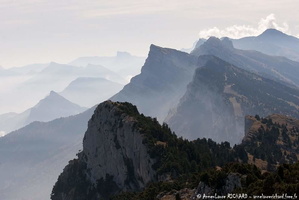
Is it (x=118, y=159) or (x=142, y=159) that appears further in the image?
(x=118, y=159)

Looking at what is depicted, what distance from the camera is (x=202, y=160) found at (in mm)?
150500

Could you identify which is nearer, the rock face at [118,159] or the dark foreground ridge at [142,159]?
the dark foreground ridge at [142,159]

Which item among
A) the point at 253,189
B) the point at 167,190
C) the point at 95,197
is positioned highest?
the point at 253,189

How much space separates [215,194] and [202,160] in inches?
2905

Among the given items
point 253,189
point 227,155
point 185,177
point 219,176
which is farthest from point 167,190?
point 227,155

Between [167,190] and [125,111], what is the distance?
84.9 m

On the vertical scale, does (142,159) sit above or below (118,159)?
above

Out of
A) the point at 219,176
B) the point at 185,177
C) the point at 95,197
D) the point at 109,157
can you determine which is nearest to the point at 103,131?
the point at 109,157

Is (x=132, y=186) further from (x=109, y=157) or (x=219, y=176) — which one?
(x=219, y=176)

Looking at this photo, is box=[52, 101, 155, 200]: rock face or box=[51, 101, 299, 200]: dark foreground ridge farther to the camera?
box=[52, 101, 155, 200]: rock face

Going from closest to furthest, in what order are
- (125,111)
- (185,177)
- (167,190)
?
(167,190) → (185,177) → (125,111)

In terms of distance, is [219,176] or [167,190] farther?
[167,190]

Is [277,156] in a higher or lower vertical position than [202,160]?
lower

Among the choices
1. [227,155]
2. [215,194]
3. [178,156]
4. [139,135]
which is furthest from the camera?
[227,155]
